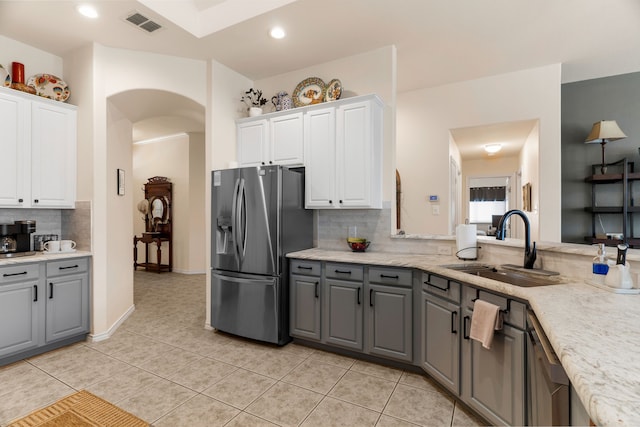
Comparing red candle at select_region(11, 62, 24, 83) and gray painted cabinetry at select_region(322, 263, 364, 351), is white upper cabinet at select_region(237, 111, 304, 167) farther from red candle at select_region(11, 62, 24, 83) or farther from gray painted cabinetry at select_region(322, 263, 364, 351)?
red candle at select_region(11, 62, 24, 83)

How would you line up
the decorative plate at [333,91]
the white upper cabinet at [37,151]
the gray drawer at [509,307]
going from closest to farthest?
1. the gray drawer at [509,307]
2. the white upper cabinet at [37,151]
3. the decorative plate at [333,91]

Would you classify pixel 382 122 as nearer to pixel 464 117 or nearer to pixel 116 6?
pixel 464 117

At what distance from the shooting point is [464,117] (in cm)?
432

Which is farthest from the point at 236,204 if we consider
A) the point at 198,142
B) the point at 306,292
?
the point at 198,142

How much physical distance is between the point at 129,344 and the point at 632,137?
254 inches

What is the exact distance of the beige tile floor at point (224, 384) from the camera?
6.75 feet

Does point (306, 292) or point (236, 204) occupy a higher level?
point (236, 204)

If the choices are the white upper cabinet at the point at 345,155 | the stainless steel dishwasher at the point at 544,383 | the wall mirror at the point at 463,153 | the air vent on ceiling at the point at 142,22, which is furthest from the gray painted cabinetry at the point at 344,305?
the air vent on ceiling at the point at 142,22

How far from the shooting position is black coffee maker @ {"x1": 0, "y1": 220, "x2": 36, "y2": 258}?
293 cm

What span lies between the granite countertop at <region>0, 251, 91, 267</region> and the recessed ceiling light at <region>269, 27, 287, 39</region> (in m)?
2.85

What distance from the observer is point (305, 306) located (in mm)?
3080

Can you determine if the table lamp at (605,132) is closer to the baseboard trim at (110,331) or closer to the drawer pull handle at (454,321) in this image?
the drawer pull handle at (454,321)

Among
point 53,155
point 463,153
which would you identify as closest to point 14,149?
point 53,155

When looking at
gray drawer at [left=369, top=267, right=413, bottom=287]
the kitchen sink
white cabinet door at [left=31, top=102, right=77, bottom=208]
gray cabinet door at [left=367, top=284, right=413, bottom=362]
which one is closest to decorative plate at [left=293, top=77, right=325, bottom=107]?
gray drawer at [left=369, top=267, right=413, bottom=287]
